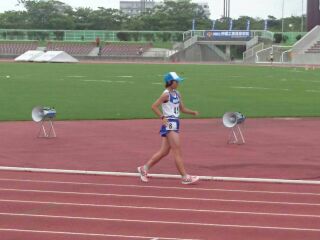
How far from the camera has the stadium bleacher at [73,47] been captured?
296 feet

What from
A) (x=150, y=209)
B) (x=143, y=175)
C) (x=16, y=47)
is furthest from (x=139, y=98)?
(x=16, y=47)

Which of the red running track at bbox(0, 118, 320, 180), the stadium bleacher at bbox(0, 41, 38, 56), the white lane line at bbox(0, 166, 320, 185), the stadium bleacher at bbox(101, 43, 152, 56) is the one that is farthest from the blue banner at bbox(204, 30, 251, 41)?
the white lane line at bbox(0, 166, 320, 185)

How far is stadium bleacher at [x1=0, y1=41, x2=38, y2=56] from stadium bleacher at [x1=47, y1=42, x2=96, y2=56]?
2217 mm

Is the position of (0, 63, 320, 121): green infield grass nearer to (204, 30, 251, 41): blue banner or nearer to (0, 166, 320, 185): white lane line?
(0, 166, 320, 185): white lane line

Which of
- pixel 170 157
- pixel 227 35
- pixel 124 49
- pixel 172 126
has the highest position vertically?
pixel 172 126

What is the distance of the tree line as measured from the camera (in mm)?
111688

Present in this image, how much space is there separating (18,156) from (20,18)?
4295 inches

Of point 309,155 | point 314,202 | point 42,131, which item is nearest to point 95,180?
point 314,202

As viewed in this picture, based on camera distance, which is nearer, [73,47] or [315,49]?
[315,49]

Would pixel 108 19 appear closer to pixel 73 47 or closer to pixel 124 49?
pixel 73 47

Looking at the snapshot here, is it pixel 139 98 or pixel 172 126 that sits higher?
pixel 172 126

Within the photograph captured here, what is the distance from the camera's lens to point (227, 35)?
278ft

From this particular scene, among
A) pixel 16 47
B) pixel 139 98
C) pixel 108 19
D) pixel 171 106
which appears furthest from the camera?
pixel 108 19

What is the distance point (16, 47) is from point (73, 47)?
7.39 meters
